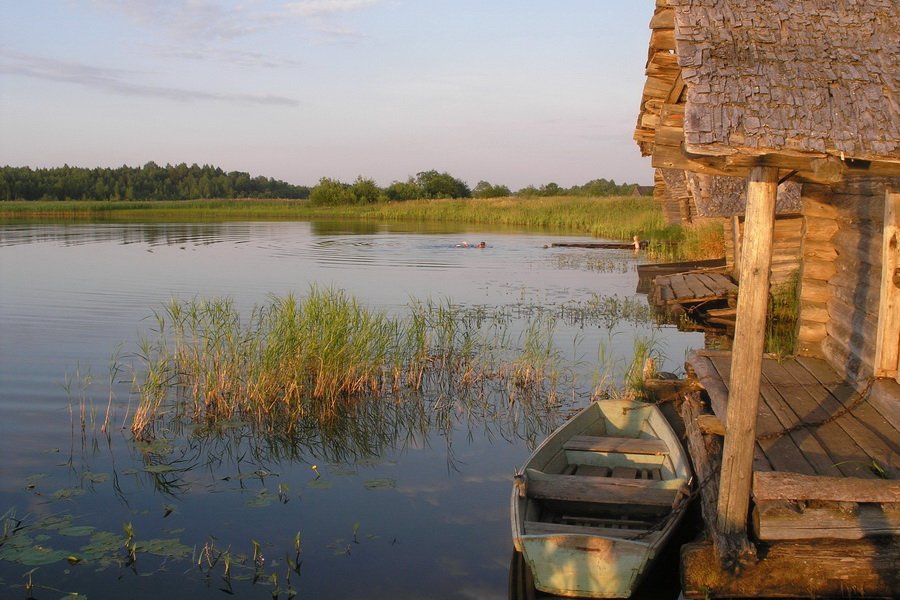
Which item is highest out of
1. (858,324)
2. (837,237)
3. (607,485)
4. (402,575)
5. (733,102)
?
(733,102)

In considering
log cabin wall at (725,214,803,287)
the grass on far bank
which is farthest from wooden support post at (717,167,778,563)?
the grass on far bank

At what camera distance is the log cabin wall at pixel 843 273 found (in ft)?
24.0

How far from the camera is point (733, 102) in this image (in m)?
4.91

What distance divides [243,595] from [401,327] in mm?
8943

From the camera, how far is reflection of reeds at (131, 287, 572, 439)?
368 inches

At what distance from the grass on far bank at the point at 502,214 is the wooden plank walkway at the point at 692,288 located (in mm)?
6727

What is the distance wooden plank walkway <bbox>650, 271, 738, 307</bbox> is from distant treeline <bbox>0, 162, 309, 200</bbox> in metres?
89.7

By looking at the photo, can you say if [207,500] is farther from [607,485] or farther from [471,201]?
[471,201]

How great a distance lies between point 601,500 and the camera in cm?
629

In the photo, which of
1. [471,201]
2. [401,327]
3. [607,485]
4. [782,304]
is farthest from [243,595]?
[471,201]

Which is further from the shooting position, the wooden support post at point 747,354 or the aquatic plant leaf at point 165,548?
the aquatic plant leaf at point 165,548

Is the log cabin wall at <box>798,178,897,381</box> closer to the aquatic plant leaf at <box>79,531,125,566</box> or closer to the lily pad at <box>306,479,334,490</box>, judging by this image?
the lily pad at <box>306,479,334,490</box>

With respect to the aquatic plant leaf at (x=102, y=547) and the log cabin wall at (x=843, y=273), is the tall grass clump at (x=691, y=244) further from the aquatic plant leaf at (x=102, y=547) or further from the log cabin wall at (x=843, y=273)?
the aquatic plant leaf at (x=102, y=547)

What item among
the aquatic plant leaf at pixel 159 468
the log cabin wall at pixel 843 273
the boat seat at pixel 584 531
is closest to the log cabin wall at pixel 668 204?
the log cabin wall at pixel 843 273
